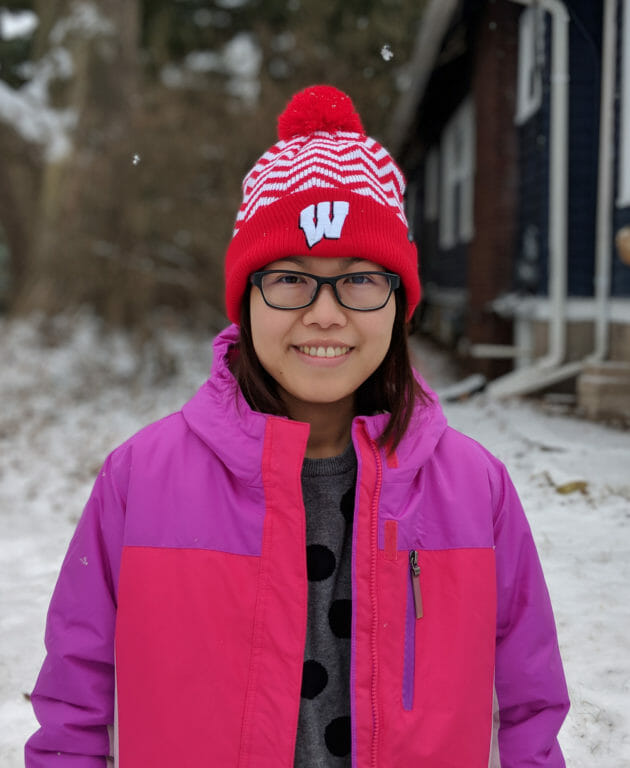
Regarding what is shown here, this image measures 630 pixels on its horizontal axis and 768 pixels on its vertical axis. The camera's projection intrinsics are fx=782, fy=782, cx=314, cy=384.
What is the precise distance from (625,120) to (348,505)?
2.73 metres

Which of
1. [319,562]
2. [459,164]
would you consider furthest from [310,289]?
[459,164]

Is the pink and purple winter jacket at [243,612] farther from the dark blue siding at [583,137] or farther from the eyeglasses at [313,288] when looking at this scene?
the dark blue siding at [583,137]

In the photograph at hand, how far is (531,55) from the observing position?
9.54 feet

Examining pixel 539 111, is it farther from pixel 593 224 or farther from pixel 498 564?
pixel 498 564

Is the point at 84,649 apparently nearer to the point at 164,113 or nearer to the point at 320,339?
the point at 320,339

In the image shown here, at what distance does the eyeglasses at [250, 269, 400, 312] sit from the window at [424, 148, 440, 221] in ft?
15.0

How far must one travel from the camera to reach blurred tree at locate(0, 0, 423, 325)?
5.30 m

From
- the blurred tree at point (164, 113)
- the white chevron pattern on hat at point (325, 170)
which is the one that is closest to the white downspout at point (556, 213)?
the blurred tree at point (164, 113)

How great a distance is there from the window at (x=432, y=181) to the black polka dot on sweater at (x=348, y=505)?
4661 millimetres

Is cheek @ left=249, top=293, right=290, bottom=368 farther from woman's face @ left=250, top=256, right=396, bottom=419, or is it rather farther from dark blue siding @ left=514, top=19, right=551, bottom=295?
dark blue siding @ left=514, top=19, right=551, bottom=295

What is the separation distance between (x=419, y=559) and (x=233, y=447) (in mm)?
374

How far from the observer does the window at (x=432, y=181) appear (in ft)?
19.6

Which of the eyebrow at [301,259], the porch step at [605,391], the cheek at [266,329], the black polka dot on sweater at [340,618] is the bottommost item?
the black polka dot on sweater at [340,618]

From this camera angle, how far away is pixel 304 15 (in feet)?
19.0
